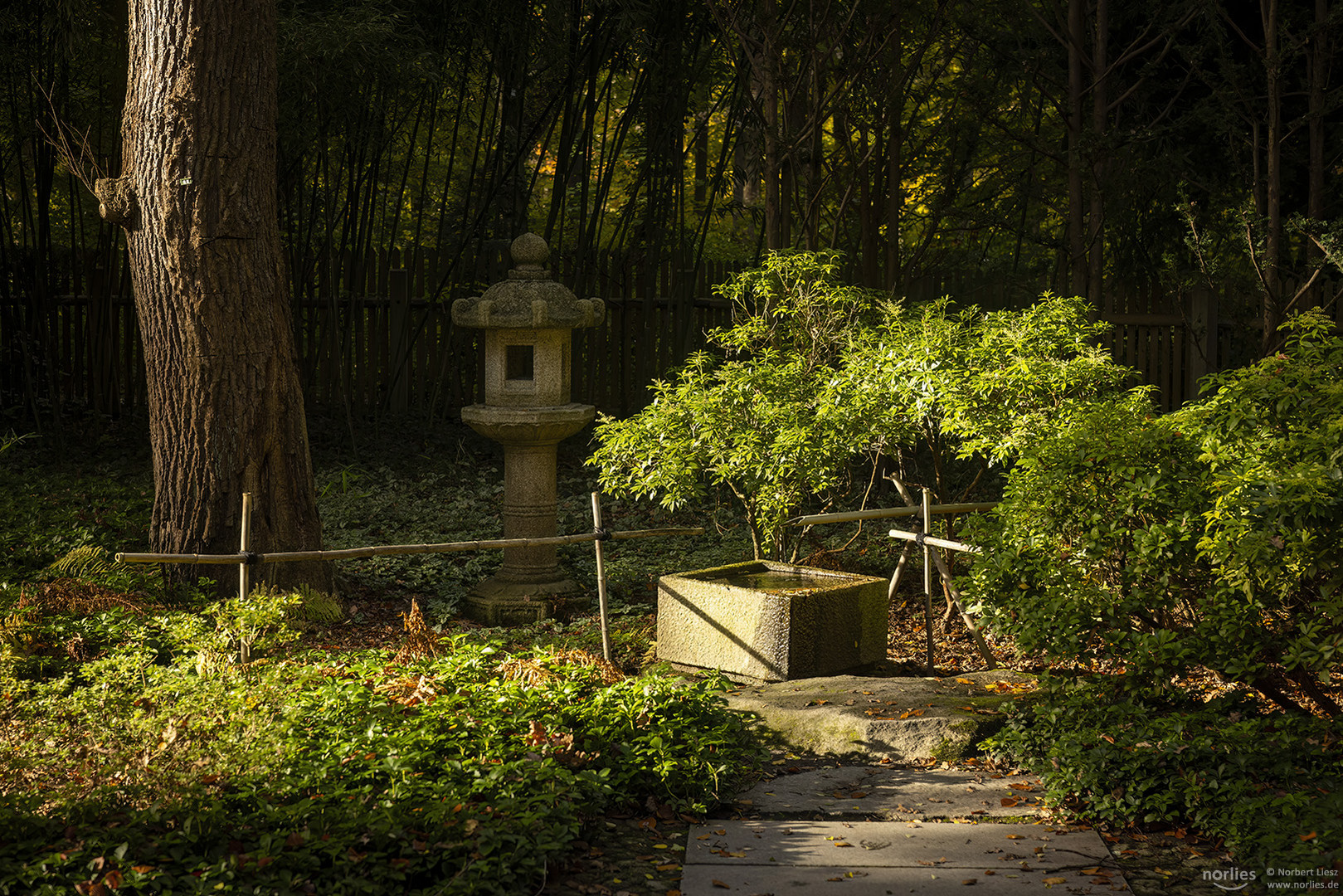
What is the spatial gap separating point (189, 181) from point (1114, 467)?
14.7ft

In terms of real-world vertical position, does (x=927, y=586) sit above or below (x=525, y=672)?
above

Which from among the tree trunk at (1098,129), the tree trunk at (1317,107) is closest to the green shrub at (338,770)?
the tree trunk at (1098,129)

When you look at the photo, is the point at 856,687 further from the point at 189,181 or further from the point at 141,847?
the point at 189,181

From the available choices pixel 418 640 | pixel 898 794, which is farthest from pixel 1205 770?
pixel 418 640

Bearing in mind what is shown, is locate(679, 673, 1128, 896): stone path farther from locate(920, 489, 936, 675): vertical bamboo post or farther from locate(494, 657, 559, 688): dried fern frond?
locate(494, 657, 559, 688): dried fern frond

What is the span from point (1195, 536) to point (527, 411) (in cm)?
349

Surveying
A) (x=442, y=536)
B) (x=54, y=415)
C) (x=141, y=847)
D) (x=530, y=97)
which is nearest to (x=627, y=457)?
(x=442, y=536)

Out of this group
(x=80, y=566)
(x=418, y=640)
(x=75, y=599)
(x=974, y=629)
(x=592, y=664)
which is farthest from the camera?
(x=80, y=566)

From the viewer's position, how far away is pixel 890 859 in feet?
10.0

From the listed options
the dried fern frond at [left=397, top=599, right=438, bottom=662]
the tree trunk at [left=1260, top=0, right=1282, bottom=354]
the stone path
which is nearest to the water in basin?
the stone path

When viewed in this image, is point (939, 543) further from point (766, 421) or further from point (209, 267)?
point (209, 267)

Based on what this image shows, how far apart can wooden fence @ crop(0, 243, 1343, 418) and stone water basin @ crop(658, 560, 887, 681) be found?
4.79 metres

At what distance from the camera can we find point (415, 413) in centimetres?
1034

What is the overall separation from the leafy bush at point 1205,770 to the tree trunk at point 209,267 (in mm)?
4048
